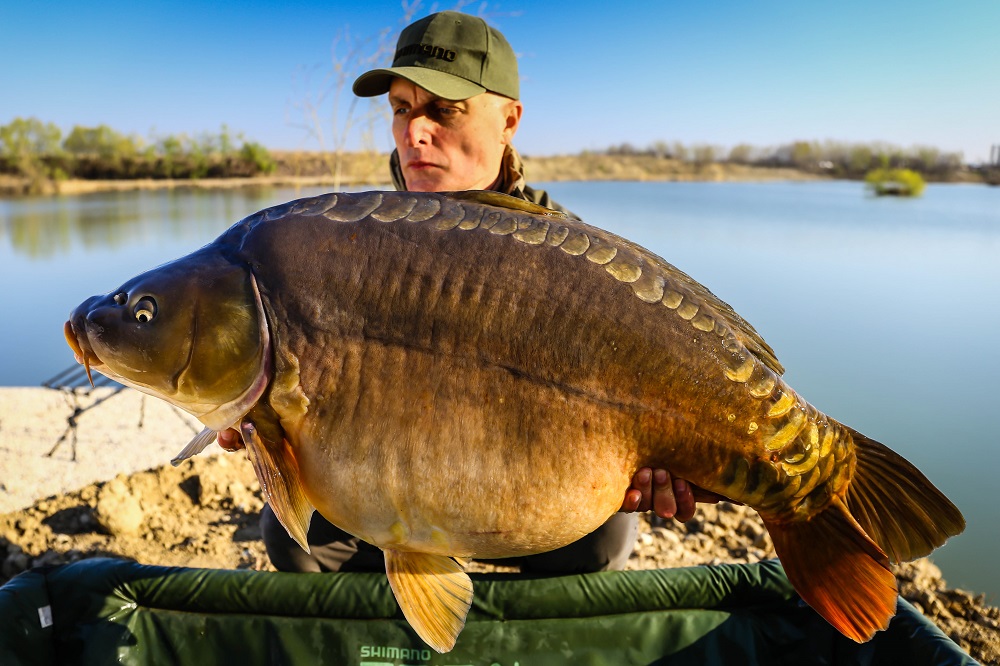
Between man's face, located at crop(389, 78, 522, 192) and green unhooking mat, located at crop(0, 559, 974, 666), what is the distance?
124cm

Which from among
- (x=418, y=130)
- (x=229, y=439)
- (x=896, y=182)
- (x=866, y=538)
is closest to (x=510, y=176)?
(x=418, y=130)

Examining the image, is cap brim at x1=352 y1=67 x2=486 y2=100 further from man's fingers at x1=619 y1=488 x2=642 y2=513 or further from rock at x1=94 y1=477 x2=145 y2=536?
rock at x1=94 y1=477 x2=145 y2=536

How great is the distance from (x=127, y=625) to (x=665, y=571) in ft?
4.67

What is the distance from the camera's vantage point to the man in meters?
2.02

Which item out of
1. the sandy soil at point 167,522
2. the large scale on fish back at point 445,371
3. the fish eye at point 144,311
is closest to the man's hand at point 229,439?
the large scale on fish back at point 445,371

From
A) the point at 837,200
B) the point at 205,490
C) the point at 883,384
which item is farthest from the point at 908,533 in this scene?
the point at 837,200

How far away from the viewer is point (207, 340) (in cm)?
103

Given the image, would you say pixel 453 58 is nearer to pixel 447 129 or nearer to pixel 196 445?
pixel 447 129

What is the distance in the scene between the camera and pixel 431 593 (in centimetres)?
114

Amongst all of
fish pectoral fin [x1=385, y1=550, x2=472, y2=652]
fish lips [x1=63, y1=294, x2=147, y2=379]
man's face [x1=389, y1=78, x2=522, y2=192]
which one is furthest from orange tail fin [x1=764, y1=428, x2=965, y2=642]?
man's face [x1=389, y1=78, x2=522, y2=192]

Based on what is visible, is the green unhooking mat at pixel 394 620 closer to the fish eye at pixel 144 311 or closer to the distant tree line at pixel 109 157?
the fish eye at pixel 144 311

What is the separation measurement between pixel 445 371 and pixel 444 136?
1.30m

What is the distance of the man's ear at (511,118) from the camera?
2.28 meters

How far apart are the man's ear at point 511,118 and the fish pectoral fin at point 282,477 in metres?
1.55
